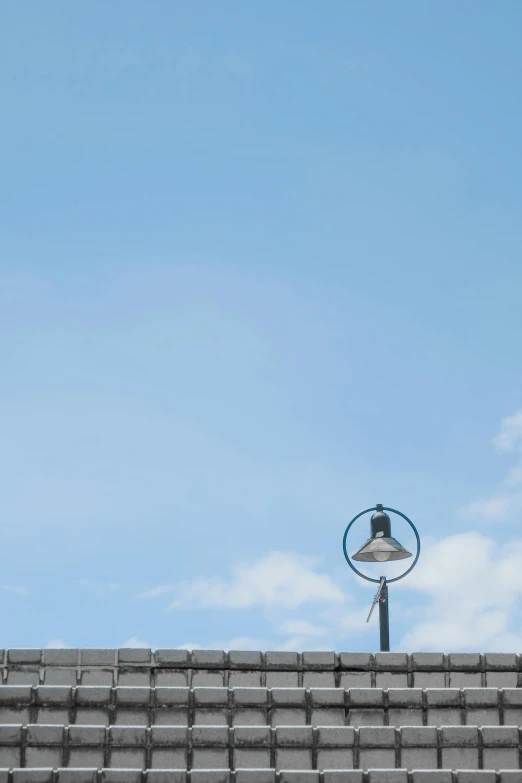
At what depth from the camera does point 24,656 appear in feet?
30.2

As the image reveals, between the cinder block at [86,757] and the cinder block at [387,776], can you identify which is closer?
the cinder block at [387,776]

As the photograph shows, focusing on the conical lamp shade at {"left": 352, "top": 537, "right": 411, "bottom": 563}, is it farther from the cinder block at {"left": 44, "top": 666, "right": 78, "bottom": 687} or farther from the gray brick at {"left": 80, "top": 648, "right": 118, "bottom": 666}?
the cinder block at {"left": 44, "top": 666, "right": 78, "bottom": 687}

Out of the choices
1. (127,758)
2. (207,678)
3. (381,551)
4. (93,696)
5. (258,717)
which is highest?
(381,551)

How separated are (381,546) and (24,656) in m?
4.61

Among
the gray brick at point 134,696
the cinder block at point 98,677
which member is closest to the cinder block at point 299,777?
the gray brick at point 134,696

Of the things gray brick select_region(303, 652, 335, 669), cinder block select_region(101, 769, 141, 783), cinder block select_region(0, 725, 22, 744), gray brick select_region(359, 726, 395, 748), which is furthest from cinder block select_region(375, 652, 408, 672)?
cinder block select_region(0, 725, 22, 744)

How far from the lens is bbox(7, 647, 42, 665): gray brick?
919 cm

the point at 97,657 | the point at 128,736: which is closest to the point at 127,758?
the point at 128,736

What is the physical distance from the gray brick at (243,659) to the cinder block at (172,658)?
0.36 m

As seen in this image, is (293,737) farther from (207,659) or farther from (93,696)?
(93,696)

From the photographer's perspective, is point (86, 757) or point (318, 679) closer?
point (86, 757)

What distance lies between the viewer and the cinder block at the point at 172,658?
30.0 feet

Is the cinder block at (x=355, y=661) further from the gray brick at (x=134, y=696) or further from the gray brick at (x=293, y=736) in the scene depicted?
the gray brick at (x=134, y=696)

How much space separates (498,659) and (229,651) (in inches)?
88.3
